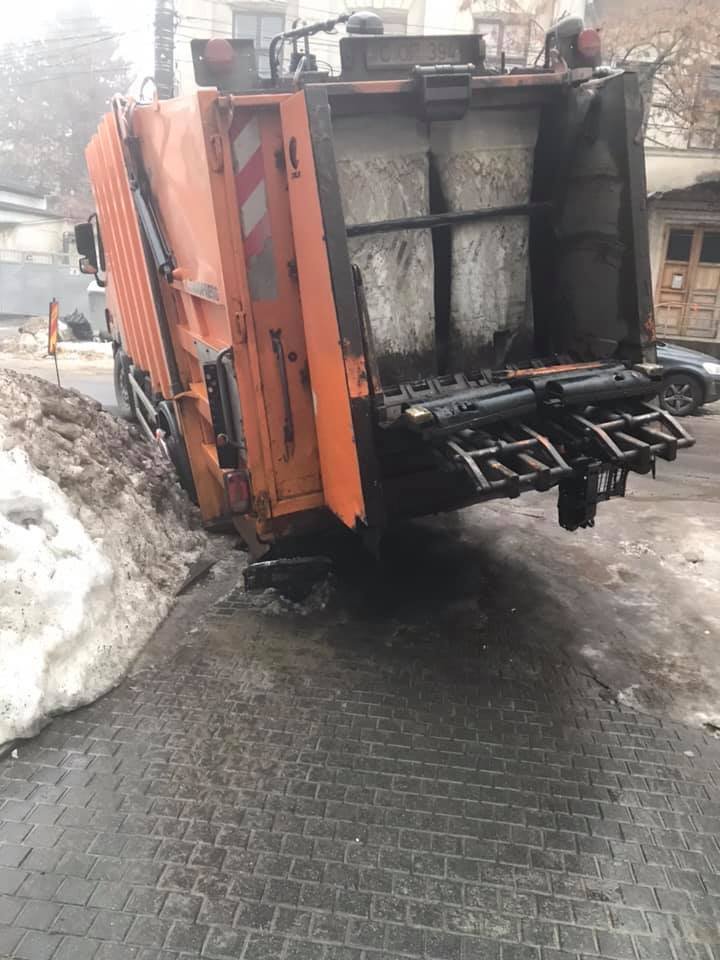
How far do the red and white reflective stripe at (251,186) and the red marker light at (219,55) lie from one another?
48 centimetres

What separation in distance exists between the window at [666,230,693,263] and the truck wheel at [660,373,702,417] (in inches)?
294

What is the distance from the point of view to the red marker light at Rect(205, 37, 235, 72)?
3.54m

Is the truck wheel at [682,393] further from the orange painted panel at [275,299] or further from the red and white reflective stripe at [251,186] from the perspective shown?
the red and white reflective stripe at [251,186]

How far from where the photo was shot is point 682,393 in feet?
33.9

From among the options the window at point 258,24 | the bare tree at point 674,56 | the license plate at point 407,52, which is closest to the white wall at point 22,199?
the window at point 258,24

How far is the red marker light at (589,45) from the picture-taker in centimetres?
399

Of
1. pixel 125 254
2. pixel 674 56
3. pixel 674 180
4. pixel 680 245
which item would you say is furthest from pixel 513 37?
pixel 125 254

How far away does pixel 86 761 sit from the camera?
316 centimetres

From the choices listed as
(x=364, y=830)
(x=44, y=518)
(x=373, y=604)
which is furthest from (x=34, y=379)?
(x=364, y=830)

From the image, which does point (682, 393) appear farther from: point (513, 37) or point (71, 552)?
point (513, 37)

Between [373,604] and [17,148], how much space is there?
1680 inches

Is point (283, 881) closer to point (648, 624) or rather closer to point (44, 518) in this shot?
point (44, 518)

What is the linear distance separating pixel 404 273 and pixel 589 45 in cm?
Answer: 166

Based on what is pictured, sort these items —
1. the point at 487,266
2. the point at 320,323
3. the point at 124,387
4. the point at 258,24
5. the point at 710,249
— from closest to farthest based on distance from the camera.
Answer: the point at 320,323 < the point at 487,266 < the point at 124,387 < the point at 710,249 < the point at 258,24
